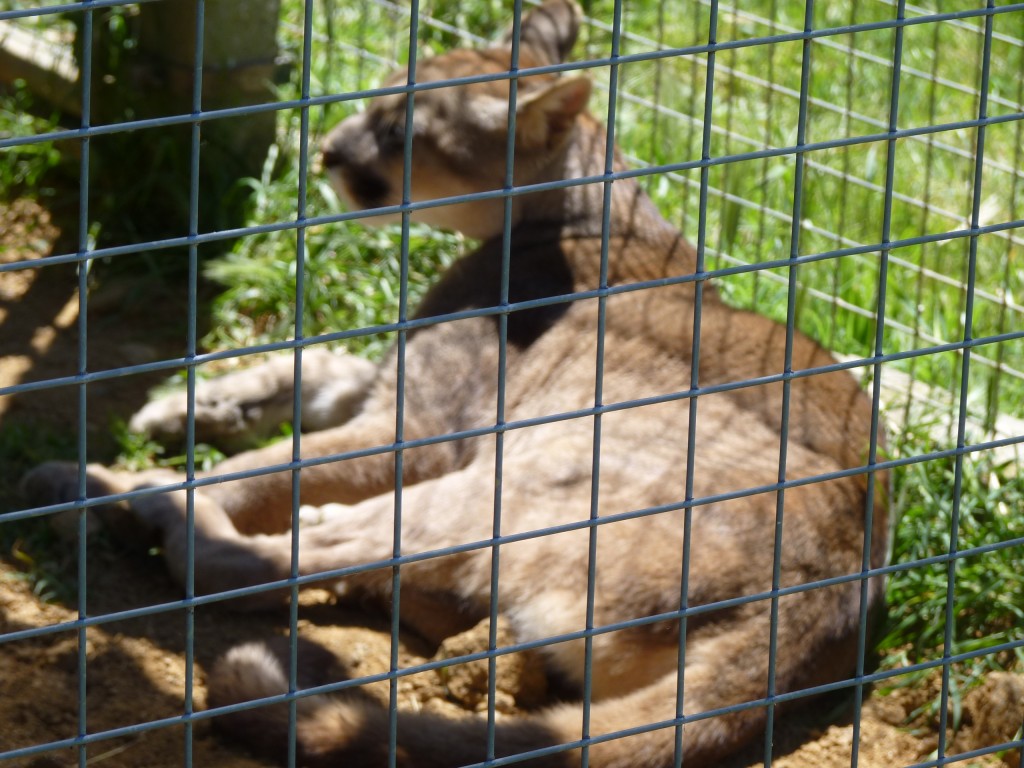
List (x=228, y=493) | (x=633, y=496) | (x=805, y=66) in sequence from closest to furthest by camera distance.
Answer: (x=805, y=66), (x=633, y=496), (x=228, y=493)

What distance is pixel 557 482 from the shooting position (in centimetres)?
358

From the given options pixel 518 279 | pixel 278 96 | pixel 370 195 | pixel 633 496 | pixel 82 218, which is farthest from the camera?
pixel 278 96

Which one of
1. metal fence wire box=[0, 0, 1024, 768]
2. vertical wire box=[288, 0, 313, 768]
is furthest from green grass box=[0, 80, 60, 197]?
vertical wire box=[288, 0, 313, 768]

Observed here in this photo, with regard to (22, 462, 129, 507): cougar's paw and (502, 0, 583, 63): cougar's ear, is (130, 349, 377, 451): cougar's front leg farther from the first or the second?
(502, 0, 583, 63): cougar's ear

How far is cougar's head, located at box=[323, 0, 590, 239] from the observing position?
170 inches

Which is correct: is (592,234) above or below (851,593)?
above

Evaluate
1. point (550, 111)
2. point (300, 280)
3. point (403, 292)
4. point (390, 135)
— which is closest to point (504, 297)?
point (403, 292)

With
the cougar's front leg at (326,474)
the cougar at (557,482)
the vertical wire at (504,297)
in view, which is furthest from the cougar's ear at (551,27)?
the vertical wire at (504,297)

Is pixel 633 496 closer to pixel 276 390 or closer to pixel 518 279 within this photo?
pixel 518 279

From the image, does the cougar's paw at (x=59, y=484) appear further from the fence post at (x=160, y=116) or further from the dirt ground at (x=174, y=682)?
the fence post at (x=160, y=116)

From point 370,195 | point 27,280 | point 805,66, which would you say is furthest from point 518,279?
point 805,66

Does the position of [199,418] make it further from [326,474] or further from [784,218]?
[784,218]

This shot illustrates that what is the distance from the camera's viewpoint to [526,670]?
3.29 m

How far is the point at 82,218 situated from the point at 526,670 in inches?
74.8
